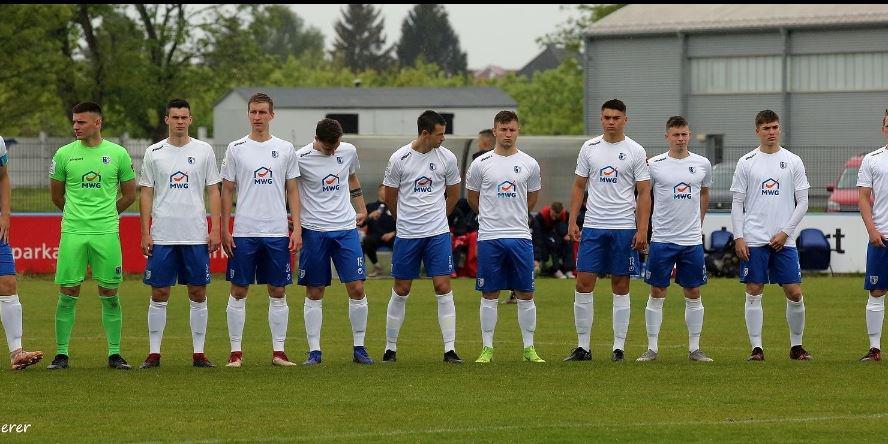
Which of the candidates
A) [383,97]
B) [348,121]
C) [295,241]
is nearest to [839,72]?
[348,121]

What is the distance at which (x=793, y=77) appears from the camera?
5841 centimetres

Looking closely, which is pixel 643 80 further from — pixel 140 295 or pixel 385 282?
pixel 140 295

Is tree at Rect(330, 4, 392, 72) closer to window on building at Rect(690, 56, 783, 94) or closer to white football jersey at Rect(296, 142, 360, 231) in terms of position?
window on building at Rect(690, 56, 783, 94)

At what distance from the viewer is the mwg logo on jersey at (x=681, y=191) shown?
13.5 m

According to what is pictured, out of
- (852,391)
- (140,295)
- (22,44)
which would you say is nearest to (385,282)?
(140,295)

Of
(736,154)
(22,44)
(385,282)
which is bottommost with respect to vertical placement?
(385,282)

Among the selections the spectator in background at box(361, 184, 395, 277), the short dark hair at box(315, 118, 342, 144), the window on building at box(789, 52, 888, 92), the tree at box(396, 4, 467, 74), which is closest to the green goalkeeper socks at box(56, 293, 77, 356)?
the short dark hair at box(315, 118, 342, 144)

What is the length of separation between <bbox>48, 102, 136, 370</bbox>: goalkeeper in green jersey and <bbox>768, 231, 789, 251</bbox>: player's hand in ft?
18.9

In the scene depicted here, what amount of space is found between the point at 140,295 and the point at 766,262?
1234 centimetres

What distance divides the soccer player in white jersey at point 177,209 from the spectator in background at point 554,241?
13990 mm

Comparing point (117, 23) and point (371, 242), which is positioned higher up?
point (117, 23)

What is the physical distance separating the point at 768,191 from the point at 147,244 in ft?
18.3

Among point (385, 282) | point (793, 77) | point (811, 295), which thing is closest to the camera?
point (811, 295)

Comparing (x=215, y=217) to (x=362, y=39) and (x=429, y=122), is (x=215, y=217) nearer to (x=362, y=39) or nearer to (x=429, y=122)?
(x=429, y=122)
